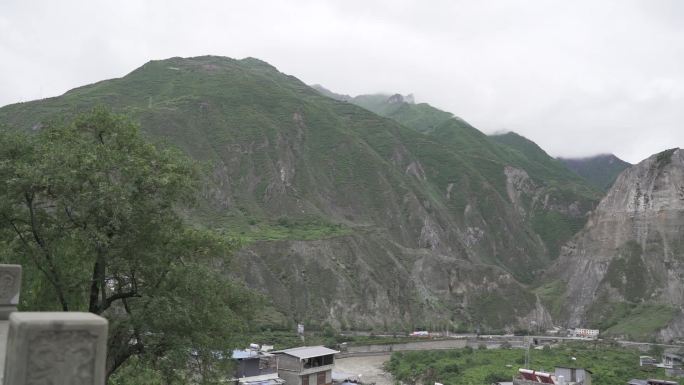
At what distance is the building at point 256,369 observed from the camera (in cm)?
4606

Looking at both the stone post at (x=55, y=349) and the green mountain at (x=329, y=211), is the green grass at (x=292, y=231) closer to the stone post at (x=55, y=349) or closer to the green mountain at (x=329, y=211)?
the green mountain at (x=329, y=211)

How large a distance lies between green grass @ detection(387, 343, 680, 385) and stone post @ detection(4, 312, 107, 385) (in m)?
64.2

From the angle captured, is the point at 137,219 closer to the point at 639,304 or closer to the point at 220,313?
the point at 220,313

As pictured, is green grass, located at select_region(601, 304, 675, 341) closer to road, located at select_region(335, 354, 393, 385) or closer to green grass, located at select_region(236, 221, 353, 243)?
road, located at select_region(335, 354, 393, 385)

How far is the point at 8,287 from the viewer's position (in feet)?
33.0

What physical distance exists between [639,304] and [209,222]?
94.4 m

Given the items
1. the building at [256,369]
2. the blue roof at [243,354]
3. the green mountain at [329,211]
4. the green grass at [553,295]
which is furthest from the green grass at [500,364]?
the green grass at [553,295]

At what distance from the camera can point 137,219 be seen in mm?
16703

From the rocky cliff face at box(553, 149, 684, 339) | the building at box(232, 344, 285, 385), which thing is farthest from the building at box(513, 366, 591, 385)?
the rocky cliff face at box(553, 149, 684, 339)

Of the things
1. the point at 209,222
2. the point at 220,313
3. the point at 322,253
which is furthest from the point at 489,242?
the point at 220,313

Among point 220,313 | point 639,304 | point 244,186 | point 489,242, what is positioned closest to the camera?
point 220,313

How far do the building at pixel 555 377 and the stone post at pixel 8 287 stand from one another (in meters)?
43.4

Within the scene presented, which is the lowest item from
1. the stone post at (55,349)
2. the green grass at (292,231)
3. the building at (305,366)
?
the building at (305,366)

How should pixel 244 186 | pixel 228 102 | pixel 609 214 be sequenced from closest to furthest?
pixel 244 186 → pixel 609 214 → pixel 228 102
